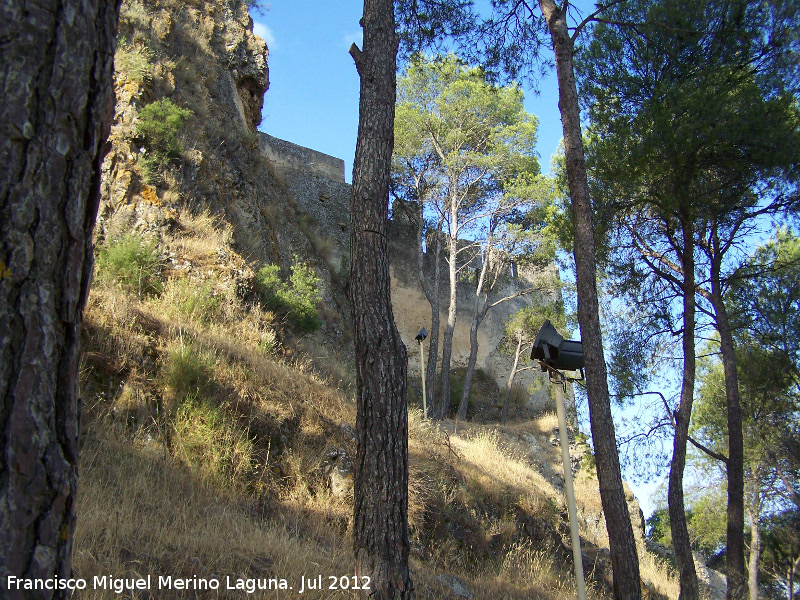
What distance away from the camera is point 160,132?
7.52 meters

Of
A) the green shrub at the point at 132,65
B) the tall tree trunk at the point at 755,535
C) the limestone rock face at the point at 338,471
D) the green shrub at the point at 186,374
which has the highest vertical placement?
the green shrub at the point at 132,65

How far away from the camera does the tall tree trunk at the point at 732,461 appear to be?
721cm

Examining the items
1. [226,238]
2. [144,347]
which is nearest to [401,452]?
[144,347]

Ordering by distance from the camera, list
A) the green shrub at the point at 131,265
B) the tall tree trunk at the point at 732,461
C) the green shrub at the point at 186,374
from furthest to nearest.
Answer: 1. the tall tree trunk at the point at 732,461
2. the green shrub at the point at 131,265
3. the green shrub at the point at 186,374

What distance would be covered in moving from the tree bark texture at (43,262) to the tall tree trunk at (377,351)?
2284 millimetres

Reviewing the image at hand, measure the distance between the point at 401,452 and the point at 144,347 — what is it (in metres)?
2.56

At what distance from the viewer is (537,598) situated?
520 cm

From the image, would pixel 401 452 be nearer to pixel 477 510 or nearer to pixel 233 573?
pixel 233 573

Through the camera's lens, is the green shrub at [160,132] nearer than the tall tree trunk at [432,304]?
Yes

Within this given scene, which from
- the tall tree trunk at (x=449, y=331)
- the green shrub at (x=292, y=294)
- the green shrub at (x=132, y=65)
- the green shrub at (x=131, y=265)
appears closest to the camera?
the green shrub at (x=131, y=265)

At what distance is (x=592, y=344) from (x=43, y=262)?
182 inches

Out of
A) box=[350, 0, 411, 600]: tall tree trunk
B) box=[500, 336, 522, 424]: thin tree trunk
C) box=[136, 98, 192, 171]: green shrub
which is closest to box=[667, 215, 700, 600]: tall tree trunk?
box=[350, 0, 411, 600]: tall tree trunk

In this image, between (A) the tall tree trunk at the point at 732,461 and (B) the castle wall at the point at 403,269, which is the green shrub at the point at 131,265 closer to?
(A) the tall tree trunk at the point at 732,461

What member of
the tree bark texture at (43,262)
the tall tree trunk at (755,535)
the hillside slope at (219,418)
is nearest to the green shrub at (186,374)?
the hillside slope at (219,418)
